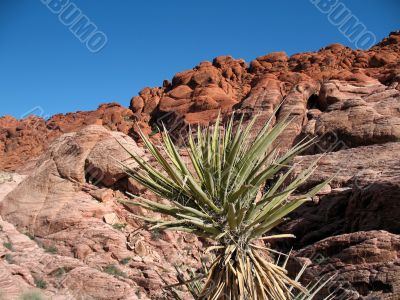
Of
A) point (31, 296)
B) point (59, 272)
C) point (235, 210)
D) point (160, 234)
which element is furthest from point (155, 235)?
point (235, 210)

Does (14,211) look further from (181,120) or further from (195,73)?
(195,73)

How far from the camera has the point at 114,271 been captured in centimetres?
1147

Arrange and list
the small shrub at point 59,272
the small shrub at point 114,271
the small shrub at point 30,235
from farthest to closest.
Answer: the small shrub at point 30,235
the small shrub at point 114,271
the small shrub at point 59,272

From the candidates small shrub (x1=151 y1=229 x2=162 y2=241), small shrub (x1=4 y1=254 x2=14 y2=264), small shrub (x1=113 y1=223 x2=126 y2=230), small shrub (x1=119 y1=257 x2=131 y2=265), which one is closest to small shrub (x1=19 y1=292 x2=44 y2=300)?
small shrub (x1=4 y1=254 x2=14 y2=264)

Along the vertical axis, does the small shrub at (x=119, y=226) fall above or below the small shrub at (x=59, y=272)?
above

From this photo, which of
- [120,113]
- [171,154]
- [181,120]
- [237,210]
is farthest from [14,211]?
[120,113]

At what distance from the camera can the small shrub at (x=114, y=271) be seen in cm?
1138

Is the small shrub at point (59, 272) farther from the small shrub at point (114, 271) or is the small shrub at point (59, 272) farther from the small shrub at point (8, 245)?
the small shrub at point (8, 245)

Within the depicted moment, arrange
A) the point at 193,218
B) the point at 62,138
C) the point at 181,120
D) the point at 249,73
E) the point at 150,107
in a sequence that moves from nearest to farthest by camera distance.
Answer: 1. the point at 193,218
2. the point at 62,138
3. the point at 181,120
4. the point at 150,107
5. the point at 249,73

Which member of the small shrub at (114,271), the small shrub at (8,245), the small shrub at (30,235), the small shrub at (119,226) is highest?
the small shrub at (119,226)

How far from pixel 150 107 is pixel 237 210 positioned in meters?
39.5

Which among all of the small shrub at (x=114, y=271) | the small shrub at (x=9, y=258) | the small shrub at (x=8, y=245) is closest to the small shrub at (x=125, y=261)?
the small shrub at (x=114, y=271)

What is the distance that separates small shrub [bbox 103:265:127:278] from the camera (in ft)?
37.3

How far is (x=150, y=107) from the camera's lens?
4347cm
